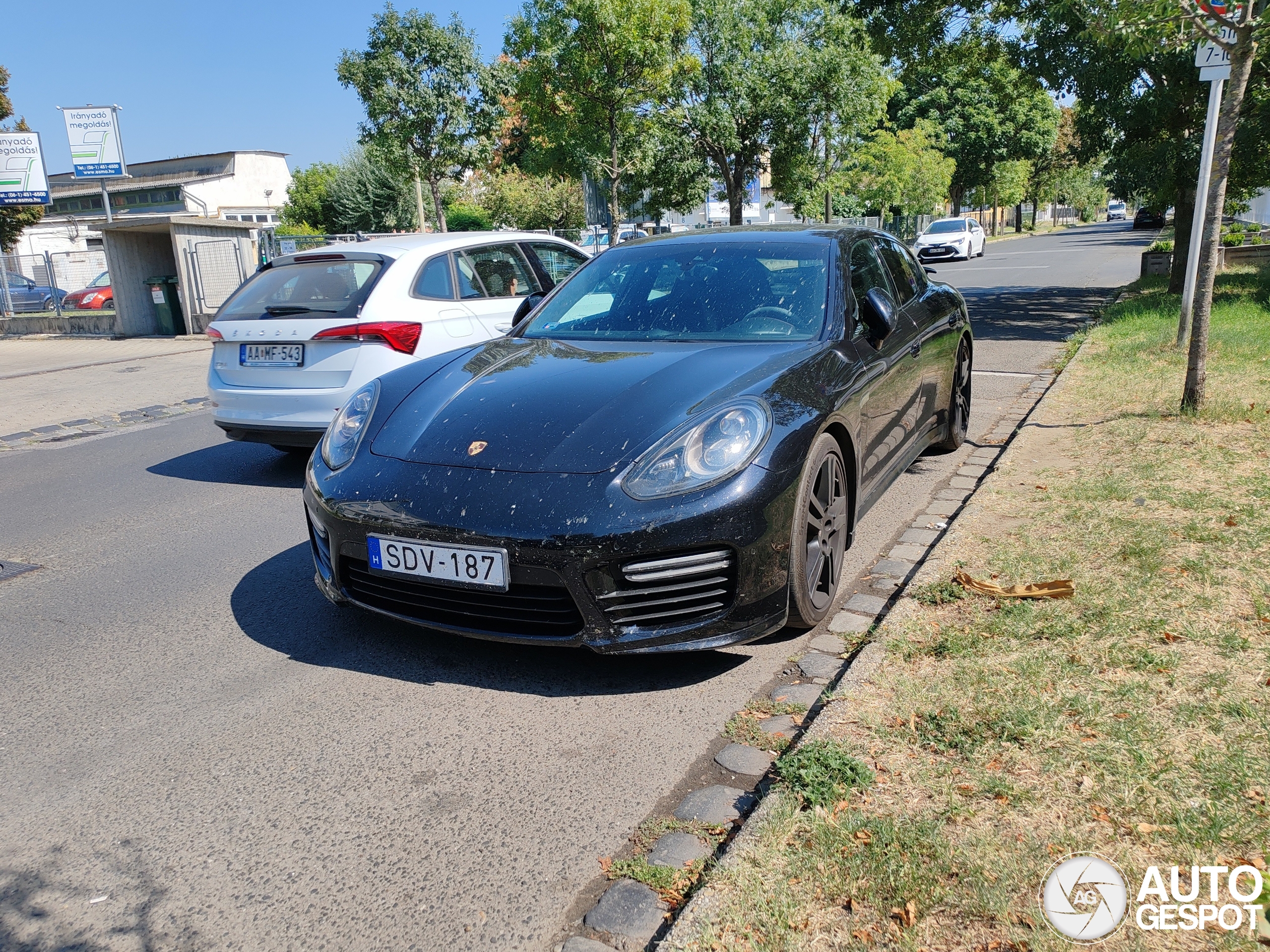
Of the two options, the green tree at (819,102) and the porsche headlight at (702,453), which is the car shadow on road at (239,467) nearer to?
the porsche headlight at (702,453)

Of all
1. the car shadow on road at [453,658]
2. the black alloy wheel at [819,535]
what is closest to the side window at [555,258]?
the car shadow on road at [453,658]

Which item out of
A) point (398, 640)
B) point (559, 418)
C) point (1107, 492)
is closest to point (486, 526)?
point (559, 418)

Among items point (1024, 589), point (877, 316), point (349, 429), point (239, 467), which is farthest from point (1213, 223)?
point (239, 467)

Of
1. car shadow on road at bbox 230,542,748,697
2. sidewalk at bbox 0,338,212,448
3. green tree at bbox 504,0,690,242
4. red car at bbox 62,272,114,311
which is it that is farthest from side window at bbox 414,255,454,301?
red car at bbox 62,272,114,311

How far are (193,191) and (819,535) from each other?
6303 cm

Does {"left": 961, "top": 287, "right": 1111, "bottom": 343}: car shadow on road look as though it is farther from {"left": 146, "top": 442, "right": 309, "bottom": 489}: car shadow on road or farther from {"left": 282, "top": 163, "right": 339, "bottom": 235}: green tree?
{"left": 282, "top": 163, "right": 339, "bottom": 235}: green tree

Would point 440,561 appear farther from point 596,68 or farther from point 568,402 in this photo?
point 596,68

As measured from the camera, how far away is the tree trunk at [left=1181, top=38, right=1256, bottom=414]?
232 inches

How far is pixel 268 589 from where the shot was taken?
14.6 ft

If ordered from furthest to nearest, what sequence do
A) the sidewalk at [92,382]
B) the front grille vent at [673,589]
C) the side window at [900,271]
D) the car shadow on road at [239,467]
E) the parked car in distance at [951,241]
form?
the parked car in distance at [951,241]
the sidewalk at [92,382]
the car shadow on road at [239,467]
the side window at [900,271]
the front grille vent at [673,589]

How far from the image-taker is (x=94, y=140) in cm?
2089

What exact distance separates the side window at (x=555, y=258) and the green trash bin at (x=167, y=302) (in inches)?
475

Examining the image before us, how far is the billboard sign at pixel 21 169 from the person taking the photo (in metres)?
20.8

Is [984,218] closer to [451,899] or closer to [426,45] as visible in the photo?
[426,45]
